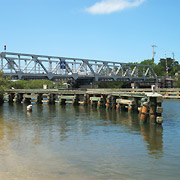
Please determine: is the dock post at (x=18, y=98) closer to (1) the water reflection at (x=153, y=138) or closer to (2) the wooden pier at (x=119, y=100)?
(2) the wooden pier at (x=119, y=100)

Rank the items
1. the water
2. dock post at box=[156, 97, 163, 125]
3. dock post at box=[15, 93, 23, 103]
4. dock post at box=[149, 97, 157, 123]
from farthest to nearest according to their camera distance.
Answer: dock post at box=[15, 93, 23, 103] → dock post at box=[149, 97, 157, 123] → dock post at box=[156, 97, 163, 125] → the water

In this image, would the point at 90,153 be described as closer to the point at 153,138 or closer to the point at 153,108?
the point at 153,138

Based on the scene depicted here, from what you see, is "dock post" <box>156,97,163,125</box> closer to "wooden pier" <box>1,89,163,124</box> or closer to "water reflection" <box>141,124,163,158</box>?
"wooden pier" <box>1,89,163,124</box>

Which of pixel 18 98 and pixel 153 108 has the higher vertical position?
pixel 153 108

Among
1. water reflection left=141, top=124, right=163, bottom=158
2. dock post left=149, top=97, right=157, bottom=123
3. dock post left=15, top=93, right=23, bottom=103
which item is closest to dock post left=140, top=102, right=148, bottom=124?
dock post left=149, top=97, right=157, bottom=123

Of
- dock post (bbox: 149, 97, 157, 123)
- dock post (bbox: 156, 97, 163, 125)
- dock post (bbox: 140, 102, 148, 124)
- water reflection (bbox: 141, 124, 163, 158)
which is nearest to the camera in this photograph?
water reflection (bbox: 141, 124, 163, 158)

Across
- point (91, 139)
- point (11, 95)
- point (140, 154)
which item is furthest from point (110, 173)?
point (11, 95)

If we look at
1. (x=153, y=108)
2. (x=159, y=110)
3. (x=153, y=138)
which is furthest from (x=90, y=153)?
(x=153, y=108)

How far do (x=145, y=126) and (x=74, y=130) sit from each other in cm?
570

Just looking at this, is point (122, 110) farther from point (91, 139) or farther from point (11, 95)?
point (11, 95)

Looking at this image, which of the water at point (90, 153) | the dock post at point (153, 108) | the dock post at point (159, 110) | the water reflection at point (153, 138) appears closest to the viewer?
the water at point (90, 153)

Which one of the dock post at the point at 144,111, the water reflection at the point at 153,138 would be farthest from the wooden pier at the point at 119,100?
the water reflection at the point at 153,138

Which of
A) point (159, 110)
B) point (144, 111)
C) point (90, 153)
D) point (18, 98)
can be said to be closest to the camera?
point (90, 153)

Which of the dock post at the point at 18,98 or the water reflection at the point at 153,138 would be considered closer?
the water reflection at the point at 153,138
